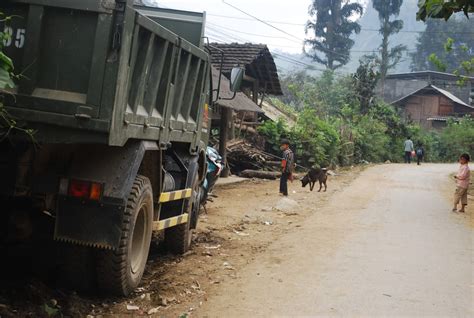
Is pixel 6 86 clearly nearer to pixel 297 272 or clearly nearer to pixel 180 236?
pixel 180 236

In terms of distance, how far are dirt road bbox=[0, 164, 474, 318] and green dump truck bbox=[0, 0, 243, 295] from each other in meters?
0.46

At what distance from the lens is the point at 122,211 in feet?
15.2

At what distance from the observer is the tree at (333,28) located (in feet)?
197

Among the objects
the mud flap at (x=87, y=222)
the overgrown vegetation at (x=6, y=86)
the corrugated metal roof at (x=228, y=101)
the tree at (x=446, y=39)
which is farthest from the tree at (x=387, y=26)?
the overgrown vegetation at (x=6, y=86)

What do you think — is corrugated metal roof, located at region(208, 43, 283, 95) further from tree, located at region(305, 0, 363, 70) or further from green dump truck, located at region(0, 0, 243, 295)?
tree, located at region(305, 0, 363, 70)

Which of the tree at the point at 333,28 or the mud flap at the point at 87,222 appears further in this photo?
the tree at the point at 333,28

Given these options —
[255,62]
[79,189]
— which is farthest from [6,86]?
[255,62]

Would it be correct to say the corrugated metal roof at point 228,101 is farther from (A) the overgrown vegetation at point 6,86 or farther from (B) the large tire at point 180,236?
(A) the overgrown vegetation at point 6,86

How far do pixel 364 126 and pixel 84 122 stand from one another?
33681mm

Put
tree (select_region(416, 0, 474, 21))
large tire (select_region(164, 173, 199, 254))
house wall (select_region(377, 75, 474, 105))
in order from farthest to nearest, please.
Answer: house wall (select_region(377, 75, 474, 105))
tree (select_region(416, 0, 474, 21))
large tire (select_region(164, 173, 199, 254))

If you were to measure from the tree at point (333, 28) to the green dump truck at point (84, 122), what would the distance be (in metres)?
56.8

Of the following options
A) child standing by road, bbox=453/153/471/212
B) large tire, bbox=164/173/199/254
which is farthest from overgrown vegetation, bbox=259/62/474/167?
large tire, bbox=164/173/199/254

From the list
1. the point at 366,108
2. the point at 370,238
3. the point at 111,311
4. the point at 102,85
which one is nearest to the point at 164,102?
the point at 102,85

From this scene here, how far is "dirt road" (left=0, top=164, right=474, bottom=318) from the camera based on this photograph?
16.6 ft
